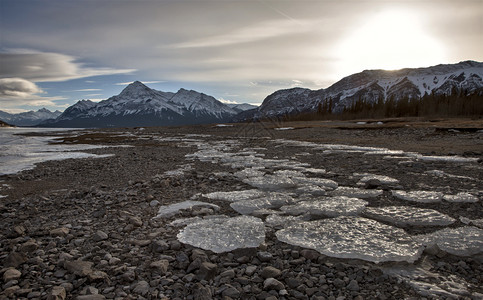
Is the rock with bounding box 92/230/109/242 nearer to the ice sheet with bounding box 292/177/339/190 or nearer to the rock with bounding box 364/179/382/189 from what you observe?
the ice sheet with bounding box 292/177/339/190

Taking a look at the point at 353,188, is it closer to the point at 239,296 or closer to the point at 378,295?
the point at 378,295

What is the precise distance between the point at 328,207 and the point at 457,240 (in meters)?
2.33

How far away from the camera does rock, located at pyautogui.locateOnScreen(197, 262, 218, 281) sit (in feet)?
11.5

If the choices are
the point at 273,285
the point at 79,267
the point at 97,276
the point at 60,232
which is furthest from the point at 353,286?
the point at 60,232

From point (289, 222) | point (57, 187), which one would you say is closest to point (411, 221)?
point (289, 222)

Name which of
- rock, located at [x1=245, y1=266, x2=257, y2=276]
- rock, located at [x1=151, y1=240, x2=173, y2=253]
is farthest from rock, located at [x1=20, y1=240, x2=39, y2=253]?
rock, located at [x1=245, y1=266, x2=257, y2=276]

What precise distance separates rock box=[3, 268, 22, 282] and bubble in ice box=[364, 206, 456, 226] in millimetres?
6126

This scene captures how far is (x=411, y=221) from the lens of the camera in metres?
5.21

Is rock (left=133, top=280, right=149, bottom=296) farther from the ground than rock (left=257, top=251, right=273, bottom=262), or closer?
closer

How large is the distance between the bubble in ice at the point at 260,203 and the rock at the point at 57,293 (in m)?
3.64

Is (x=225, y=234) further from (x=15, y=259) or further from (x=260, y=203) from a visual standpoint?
(x=15, y=259)

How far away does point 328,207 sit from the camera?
6023mm

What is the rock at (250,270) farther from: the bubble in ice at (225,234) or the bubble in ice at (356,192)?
the bubble in ice at (356,192)

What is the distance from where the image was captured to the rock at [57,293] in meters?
2.99
